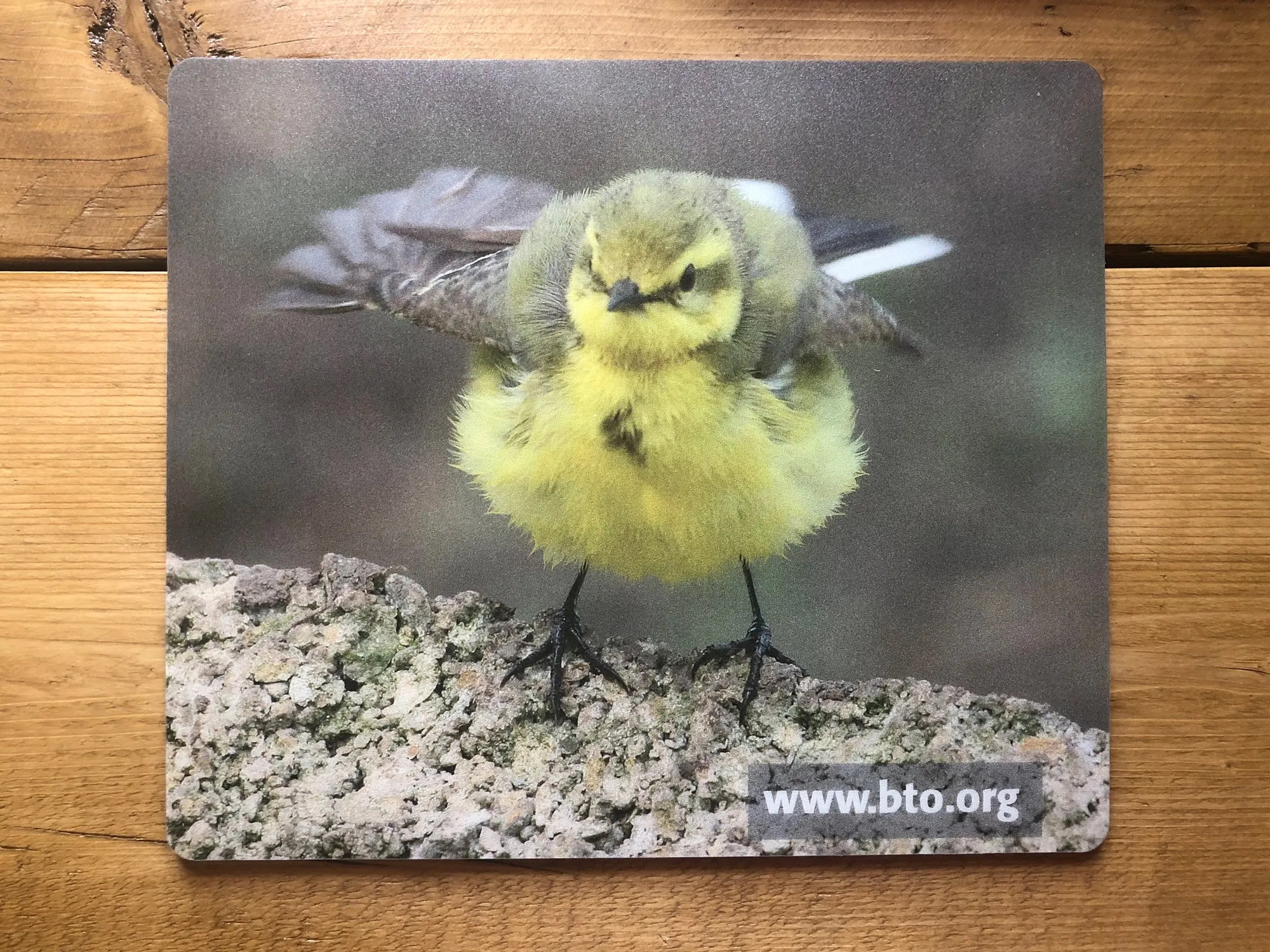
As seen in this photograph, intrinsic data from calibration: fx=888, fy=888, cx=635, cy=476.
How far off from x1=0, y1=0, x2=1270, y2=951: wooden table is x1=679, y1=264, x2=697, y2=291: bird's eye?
0.23 meters

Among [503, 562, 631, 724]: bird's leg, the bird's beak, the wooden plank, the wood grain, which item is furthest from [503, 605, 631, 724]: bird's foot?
the wooden plank

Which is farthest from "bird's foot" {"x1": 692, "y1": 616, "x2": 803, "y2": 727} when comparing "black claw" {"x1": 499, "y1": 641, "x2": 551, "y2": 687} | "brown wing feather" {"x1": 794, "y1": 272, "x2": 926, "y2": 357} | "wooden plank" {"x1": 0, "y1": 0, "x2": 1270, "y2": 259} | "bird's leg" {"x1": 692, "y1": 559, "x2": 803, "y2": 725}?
"wooden plank" {"x1": 0, "y1": 0, "x2": 1270, "y2": 259}

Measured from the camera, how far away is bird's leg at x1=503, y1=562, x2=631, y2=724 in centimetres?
83

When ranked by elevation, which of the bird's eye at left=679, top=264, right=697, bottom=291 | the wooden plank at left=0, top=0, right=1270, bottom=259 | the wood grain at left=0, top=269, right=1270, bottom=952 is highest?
the wooden plank at left=0, top=0, right=1270, bottom=259

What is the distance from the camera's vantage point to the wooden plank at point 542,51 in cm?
82

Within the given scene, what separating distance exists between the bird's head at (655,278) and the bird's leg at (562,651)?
8.7 inches

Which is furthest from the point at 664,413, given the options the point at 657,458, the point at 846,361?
the point at 846,361

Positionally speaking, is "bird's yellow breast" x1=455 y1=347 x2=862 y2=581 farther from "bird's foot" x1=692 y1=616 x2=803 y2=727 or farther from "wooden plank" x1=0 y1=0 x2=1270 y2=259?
"wooden plank" x1=0 y1=0 x2=1270 y2=259

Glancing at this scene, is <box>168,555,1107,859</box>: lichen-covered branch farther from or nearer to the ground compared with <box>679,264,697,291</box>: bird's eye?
nearer to the ground

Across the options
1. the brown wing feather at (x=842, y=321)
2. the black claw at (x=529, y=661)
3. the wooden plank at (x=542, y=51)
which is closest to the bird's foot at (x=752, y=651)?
the black claw at (x=529, y=661)

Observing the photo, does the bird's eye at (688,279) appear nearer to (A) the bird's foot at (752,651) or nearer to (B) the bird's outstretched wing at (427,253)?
(B) the bird's outstretched wing at (427,253)

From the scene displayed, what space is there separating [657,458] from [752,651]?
0.21 m

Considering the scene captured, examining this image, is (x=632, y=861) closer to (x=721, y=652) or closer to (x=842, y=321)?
(x=721, y=652)

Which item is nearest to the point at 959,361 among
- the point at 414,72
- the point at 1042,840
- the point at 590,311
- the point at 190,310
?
the point at 590,311
